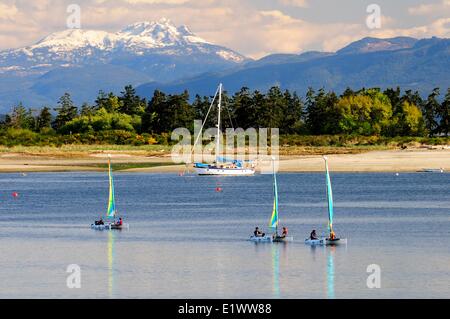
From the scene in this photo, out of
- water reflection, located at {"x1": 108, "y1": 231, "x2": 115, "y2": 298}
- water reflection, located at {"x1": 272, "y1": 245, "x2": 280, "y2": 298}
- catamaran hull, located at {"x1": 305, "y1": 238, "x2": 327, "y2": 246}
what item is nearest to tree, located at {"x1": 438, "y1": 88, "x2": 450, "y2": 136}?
water reflection, located at {"x1": 108, "y1": 231, "x2": 115, "y2": 298}

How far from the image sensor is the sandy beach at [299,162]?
122 meters

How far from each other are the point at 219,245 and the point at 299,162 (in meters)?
69.0

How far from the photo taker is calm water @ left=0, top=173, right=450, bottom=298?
4466cm

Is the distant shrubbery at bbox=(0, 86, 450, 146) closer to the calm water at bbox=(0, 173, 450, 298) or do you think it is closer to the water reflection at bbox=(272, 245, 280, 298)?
the calm water at bbox=(0, 173, 450, 298)

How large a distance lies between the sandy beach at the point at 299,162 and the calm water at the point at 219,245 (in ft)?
69.5

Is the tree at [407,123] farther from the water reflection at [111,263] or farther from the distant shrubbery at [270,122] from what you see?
the water reflection at [111,263]

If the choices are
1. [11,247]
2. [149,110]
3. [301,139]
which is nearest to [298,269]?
[11,247]

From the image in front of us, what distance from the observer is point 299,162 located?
12550 cm

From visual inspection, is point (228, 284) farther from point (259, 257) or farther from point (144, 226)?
point (144, 226)

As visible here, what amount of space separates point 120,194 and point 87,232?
30.7m

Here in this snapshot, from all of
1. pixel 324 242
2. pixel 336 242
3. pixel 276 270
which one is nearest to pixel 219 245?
pixel 324 242

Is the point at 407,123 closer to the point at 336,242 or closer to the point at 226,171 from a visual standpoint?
the point at 226,171

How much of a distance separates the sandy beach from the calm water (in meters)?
21.2
